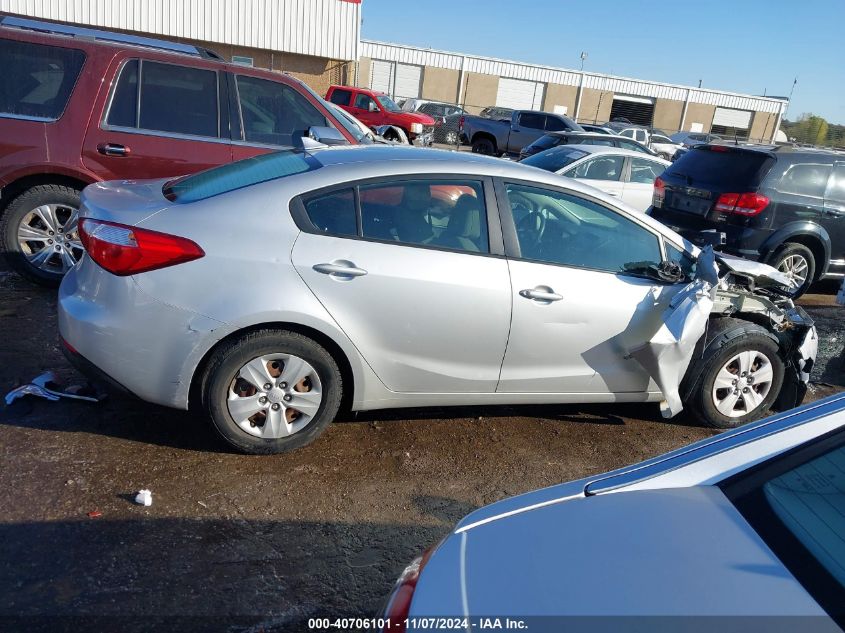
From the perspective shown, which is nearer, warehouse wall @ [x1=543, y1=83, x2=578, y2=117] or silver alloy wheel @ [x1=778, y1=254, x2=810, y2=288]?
silver alloy wheel @ [x1=778, y1=254, x2=810, y2=288]

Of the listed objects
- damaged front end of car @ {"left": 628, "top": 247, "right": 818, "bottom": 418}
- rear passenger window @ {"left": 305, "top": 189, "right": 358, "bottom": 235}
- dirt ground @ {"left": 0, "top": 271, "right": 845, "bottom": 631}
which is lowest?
dirt ground @ {"left": 0, "top": 271, "right": 845, "bottom": 631}

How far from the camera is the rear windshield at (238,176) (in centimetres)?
369

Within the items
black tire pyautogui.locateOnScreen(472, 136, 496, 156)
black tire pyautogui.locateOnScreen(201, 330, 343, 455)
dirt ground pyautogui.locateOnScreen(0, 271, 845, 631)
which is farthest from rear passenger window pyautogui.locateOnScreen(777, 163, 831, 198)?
black tire pyautogui.locateOnScreen(472, 136, 496, 156)

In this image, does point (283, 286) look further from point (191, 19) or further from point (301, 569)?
point (191, 19)

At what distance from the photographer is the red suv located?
5.52 metres

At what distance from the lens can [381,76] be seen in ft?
131

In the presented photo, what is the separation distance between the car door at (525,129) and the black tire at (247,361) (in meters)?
20.5

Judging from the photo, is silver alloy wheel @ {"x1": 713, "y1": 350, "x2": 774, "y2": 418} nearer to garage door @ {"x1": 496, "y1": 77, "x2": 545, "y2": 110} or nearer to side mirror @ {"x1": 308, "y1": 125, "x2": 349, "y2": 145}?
side mirror @ {"x1": 308, "y1": 125, "x2": 349, "y2": 145}

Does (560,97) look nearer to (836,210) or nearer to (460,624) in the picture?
(836,210)

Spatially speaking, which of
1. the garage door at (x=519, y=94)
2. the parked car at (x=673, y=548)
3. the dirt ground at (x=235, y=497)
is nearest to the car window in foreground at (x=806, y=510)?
the parked car at (x=673, y=548)

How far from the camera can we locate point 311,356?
3537 millimetres

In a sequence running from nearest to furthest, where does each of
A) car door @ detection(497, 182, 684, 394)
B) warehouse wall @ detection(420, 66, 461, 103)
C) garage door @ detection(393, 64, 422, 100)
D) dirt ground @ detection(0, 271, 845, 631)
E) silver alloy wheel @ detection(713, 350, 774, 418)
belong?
1. dirt ground @ detection(0, 271, 845, 631)
2. car door @ detection(497, 182, 684, 394)
3. silver alloy wheel @ detection(713, 350, 774, 418)
4. garage door @ detection(393, 64, 422, 100)
5. warehouse wall @ detection(420, 66, 461, 103)

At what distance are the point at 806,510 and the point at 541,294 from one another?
2048 millimetres

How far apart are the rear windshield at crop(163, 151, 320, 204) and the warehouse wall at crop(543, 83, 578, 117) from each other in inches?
1697
